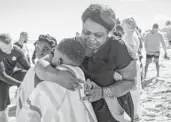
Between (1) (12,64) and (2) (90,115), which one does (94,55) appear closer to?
(2) (90,115)

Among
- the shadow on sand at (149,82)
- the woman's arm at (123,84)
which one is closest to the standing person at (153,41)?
the shadow on sand at (149,82)

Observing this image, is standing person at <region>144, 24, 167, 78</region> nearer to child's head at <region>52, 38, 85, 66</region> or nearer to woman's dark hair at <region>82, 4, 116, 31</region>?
woman's dark hair at <region>82, 4, 116, 31</region>

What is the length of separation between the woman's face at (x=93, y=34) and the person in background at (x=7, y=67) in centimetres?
204

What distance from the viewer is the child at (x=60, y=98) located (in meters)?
1.68

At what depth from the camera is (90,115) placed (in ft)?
6.23

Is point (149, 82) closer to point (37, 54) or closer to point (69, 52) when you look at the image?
point (37, 54)

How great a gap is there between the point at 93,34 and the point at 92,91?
1.36 feet

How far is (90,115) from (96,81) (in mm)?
290

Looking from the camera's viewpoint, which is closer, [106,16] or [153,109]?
[106,16]

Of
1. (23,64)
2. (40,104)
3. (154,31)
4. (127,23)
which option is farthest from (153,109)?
(40,104)

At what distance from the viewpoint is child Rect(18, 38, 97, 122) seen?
168cm

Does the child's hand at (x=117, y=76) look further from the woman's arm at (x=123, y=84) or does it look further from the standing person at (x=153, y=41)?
the standing person at (x=153, y=41)

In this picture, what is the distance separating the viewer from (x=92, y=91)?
1892 millimetres

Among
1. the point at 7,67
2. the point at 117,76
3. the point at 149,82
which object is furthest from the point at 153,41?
the point at 117,76
